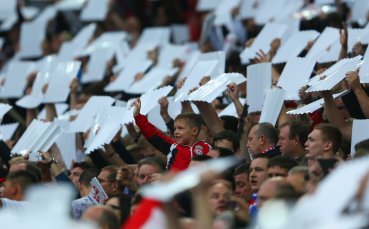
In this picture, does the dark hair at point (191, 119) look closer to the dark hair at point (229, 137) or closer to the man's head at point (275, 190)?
the dark hair at point (229, 137)

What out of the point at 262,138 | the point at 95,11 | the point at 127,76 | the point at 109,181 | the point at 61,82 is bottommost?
the point at 95,11

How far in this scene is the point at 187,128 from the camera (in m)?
10.2

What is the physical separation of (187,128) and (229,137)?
1.09 feet

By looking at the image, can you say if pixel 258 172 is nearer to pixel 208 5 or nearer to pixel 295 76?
pixel 295 76

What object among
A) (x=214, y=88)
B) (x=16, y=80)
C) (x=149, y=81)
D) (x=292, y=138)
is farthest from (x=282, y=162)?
(x=16, y=80)

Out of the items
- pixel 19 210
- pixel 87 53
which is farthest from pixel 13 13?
pixel 19 210

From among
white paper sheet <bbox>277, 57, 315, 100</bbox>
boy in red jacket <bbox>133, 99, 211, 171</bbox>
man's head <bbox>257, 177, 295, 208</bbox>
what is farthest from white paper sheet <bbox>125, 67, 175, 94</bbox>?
man's head <bbox>257, 177, 295, 208</bbox>

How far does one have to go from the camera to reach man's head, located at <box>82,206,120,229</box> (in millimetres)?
7555

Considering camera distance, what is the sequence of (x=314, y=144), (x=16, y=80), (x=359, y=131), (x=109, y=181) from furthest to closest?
(x=16, y=80) < (x=109, y=181) < (x=359, y=131) < (x=314, y=144)

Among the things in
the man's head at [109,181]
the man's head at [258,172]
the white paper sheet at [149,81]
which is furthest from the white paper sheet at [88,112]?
the man's head at [258,172]

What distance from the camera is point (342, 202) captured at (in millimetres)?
6312

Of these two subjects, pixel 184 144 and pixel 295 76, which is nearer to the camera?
pixel 184 144

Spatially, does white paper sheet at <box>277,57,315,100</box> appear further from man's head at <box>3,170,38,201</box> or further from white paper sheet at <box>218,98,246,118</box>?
man's head at <box>3,170,38,201</box>

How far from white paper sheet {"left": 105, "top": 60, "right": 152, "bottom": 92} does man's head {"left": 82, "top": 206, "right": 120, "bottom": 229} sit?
19.3 feet
